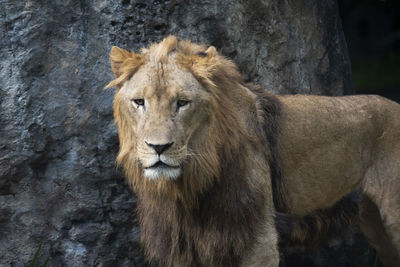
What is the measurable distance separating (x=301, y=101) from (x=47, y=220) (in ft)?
7.41

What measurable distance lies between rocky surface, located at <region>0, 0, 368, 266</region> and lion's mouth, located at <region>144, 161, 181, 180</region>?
147 centimetres

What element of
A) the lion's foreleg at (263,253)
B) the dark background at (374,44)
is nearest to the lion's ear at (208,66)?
the lion's foreleg at (263,253)

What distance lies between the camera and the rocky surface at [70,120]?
4.52 metres

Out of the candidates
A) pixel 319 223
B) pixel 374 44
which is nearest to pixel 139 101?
pixel 319 223

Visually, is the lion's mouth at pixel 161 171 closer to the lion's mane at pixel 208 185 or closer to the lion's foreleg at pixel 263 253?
the lion's mane at pixel 208 185

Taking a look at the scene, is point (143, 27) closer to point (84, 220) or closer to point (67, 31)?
point (67, 31)

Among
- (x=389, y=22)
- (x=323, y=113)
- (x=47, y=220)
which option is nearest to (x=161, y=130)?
(x=323, y=113)

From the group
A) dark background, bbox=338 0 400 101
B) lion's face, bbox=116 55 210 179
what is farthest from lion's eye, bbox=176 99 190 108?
dark background, bbox=338 0 400 101

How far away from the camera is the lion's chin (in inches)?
131

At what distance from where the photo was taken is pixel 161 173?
333 centimetres

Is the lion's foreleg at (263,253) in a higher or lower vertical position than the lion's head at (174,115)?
lower

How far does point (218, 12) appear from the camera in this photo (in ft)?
16.2

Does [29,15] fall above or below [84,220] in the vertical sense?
above

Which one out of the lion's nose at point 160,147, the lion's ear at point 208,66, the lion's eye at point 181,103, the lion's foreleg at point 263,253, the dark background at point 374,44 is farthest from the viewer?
the dark background at point 374,44
